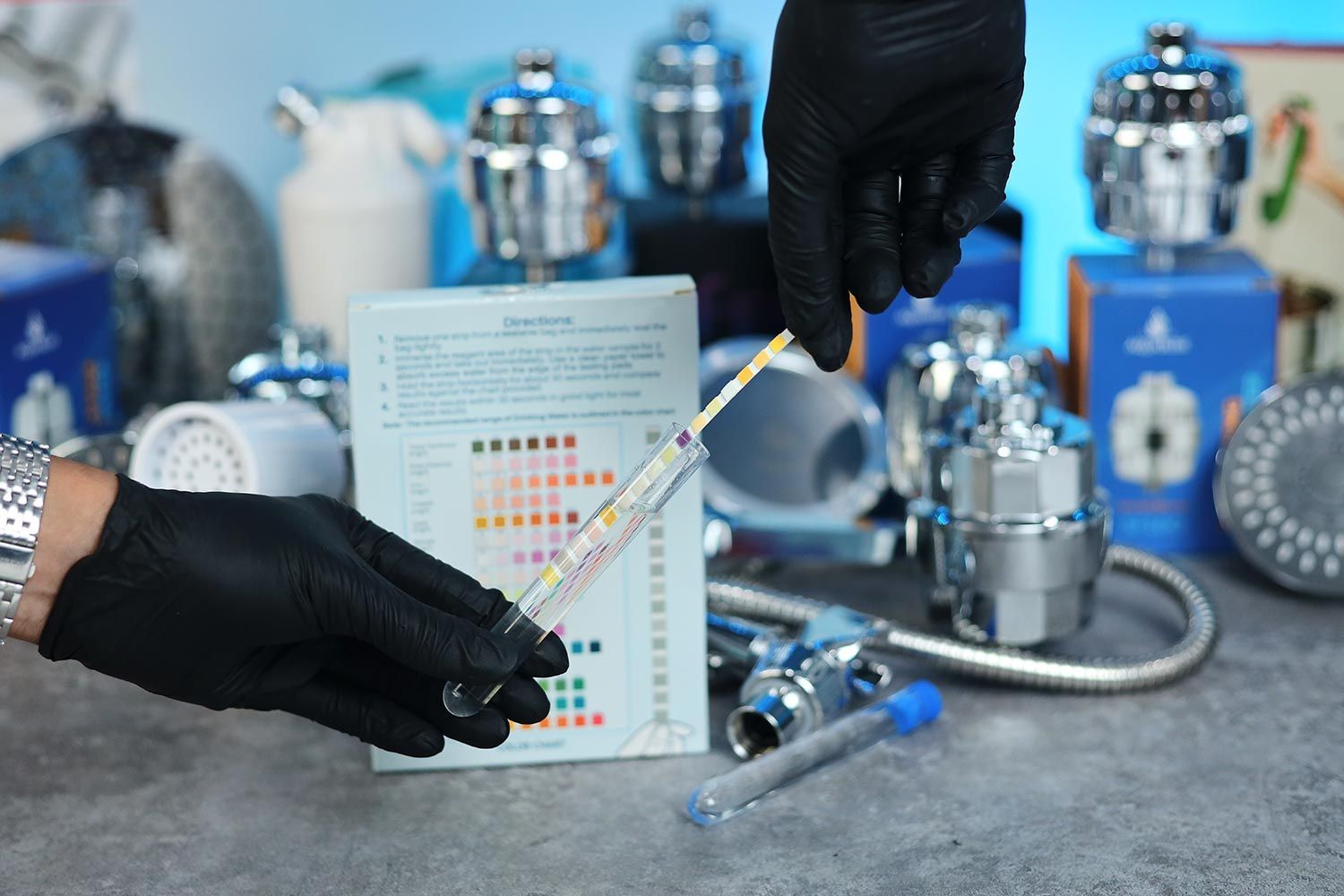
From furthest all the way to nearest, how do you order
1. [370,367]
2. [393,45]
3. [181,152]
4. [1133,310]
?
[393,45]
[181,152]
[1133,310]
[370,367]

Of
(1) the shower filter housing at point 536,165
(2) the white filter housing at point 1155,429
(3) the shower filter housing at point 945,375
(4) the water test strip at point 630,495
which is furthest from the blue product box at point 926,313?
(4) the water test strip at point 630,495

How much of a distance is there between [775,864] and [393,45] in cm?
100

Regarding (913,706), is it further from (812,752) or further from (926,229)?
(926,229)

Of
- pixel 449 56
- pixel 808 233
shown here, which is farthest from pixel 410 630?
pixel 449 56

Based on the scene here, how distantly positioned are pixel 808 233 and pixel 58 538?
1.29ft

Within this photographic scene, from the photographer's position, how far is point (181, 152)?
144 cm

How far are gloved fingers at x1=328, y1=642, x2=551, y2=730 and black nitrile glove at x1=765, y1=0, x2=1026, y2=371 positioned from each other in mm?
228

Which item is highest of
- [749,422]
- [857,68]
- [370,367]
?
[857,68]

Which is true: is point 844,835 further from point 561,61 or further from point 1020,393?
point 561,61

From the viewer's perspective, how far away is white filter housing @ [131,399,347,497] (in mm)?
1022

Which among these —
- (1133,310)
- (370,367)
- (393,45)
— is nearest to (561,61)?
(393,45)

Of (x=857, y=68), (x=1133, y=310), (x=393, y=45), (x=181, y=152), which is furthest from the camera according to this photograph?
(x=393, y=45)

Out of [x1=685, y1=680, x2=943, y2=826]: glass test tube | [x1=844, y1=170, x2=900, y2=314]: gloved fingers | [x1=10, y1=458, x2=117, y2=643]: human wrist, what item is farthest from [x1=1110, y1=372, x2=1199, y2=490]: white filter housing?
[x1=10, y1=458, x2=117, y2=643]: human wrist

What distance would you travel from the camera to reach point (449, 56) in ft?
5.07
